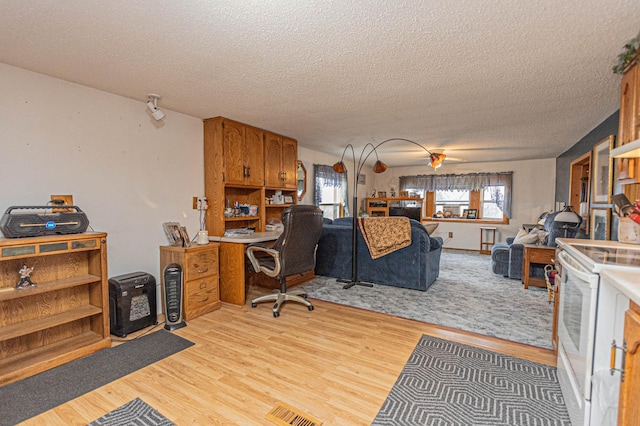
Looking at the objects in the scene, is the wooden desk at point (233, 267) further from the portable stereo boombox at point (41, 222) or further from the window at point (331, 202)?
the window at point (331, 202)

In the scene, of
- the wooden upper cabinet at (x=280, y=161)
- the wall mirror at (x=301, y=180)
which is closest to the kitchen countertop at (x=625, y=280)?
the wooden upper cabinet at (x=280, y=161)

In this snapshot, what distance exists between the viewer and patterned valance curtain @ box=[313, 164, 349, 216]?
232 inches

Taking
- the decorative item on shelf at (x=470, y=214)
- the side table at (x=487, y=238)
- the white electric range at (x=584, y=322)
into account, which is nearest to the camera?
the white electric range at (x=584, y=322)

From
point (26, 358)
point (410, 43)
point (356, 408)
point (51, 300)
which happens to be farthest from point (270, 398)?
point (410, 43)

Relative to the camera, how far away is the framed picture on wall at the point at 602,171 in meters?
3.29

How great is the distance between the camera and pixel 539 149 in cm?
555

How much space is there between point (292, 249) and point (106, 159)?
1.89 m

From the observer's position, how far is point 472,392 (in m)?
1.90

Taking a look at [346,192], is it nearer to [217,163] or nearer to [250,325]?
[217,163]

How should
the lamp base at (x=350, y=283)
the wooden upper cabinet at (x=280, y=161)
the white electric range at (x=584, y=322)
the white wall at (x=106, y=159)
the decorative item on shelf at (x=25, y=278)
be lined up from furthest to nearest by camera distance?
the wooden upper cabinet at (x=280, y=161) → the lamp base at (x=350, y=283) → the white wall at (x=106, y=159) → the decorative item on shelf at (x=25, y=278) → the white electric range at (x=584, y=322)

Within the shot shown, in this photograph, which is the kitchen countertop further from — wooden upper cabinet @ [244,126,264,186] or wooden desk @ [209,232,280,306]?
wooden upper cabinet @ [244,126,264,186]

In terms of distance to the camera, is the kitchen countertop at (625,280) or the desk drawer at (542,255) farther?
the desk drawer at (542,255)

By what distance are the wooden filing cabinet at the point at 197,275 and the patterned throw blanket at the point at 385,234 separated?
6.47ft

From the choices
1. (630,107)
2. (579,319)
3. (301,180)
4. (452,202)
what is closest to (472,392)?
(579,319)
